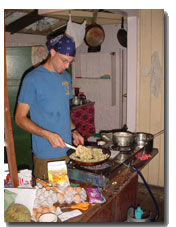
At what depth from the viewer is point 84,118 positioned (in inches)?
215

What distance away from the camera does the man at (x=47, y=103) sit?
1989 mm

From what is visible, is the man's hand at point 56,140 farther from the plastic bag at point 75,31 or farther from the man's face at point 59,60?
the plastic bag at point 75,31

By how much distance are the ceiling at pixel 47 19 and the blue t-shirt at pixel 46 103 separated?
8.53 feet

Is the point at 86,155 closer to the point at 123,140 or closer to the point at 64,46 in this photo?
the point at 123,140

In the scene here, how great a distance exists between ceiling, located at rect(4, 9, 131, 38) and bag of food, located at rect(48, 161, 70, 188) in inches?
131

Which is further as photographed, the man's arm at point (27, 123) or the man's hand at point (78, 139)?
Result: the man's hand at point (78, 139)

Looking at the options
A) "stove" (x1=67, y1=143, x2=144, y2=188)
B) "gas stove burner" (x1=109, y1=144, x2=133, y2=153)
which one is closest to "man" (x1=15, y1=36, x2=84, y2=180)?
"stove" (x1=67, y1=143, x2=144, y2=188)

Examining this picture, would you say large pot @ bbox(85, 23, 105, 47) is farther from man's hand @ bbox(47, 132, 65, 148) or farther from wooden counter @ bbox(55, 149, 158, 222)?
man's hand @ bbox(47, 132, 65, 148)

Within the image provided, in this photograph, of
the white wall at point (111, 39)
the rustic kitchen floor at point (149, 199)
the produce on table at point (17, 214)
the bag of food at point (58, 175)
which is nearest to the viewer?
the produce on table at point (17, 214)

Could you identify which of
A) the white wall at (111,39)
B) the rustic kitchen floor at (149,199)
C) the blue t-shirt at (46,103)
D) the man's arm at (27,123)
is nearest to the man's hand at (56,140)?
the man's arm at (27,123)

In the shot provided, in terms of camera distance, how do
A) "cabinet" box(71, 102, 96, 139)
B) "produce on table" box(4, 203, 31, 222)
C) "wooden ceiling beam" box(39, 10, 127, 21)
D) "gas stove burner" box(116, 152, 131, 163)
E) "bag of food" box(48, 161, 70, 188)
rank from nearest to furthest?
"produce on table" box(4, 203, 31, 222) → "bag of food" box(48, 161, 70, 188) → "gas stove burner" box(116, 152, 131, 163) → "wooden ceiling beam" box(39, 10, 127, 21) → "cabinet" box(71, 102, 96, 139)

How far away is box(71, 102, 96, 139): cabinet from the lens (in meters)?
5.12

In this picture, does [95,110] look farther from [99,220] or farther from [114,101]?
[99,220]

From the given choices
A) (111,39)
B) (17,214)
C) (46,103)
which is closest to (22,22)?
(111,39)
